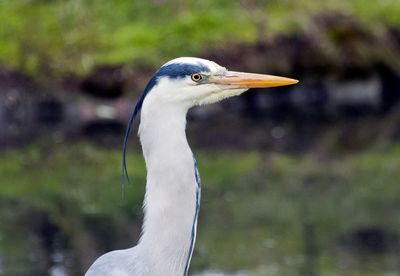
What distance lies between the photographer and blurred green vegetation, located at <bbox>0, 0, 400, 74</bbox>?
18.2 m

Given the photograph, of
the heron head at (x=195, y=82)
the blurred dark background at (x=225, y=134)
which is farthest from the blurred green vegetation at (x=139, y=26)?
the heron head at (x=195, y=82)

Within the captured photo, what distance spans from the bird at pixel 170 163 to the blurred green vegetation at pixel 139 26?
531 inches

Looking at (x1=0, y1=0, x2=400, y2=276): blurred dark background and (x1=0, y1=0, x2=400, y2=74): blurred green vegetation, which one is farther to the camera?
(x1=0, y1=0, x2=400, y2=74): blurred green vegetation

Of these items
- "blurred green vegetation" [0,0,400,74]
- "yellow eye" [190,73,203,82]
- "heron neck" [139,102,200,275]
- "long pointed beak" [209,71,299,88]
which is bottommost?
"blurred green vegetation" [0,0,400,74]

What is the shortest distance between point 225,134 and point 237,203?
4123mm

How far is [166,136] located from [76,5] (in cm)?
1507

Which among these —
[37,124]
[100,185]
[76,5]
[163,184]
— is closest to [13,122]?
[37,124]

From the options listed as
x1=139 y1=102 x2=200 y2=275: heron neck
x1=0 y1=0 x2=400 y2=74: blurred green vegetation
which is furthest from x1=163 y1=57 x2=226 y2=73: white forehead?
x1=0 y1=0 x2=400 y2=74: blurred green vegetation

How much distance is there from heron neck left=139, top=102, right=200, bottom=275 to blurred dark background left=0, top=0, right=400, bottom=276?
15.3 ft

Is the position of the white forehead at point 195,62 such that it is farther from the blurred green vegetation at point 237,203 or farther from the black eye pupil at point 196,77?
the blurred green vegetation at point 237,203

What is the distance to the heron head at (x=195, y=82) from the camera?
4.47m

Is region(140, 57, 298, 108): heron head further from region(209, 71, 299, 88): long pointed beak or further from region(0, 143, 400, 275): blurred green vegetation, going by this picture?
region(0, 143, 400, 275): blurred green vegetation

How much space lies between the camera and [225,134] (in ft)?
51.8

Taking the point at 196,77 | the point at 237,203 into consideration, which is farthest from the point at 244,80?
the point at 237,203
